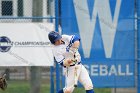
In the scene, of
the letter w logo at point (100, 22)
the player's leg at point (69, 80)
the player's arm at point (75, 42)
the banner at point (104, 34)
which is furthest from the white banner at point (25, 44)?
the player's arm at point (75, 42)

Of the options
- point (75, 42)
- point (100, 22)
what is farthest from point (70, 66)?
point (100, 22)

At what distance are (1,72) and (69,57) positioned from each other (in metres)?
2.68

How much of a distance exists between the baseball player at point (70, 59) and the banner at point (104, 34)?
1.05 metres

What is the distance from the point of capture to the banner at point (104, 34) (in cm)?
1374

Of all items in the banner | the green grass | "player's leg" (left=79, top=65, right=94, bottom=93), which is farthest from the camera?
the green grass

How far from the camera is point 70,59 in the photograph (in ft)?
41.3

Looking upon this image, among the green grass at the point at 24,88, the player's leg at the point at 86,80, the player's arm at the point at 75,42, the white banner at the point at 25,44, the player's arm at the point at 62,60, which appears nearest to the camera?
the player's arm at the point at 75,42

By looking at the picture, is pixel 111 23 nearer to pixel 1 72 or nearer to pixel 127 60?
pixel 127 60

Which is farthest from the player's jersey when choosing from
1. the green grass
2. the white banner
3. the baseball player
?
the green grass

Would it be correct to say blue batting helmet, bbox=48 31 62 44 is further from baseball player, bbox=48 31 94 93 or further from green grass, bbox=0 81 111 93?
green grass, bbox=0 81 111 93

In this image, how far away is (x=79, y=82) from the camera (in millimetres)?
13648

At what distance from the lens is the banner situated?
1374 cm

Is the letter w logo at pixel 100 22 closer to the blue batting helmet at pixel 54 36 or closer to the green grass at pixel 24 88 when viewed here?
the green grass at pixel 24 88

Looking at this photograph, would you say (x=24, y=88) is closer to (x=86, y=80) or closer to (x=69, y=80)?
(x=69, y=80)
